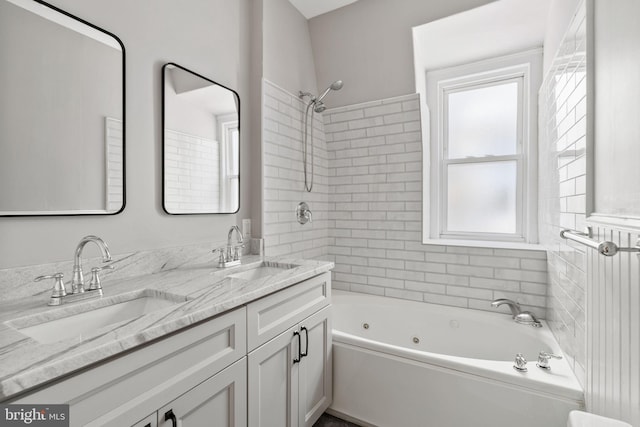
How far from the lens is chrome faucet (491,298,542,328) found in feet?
7.25

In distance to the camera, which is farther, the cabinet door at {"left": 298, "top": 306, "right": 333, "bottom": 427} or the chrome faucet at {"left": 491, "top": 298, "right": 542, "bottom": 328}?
the chrome faucet at {"left": 491, "top": 298, "right": 542, "bottom": 328}

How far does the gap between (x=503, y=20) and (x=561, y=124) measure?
1049 millimetres

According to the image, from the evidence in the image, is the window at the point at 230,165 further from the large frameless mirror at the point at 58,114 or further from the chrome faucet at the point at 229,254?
the large frameless mirror at the point at 58,114

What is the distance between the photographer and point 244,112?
2.24 m

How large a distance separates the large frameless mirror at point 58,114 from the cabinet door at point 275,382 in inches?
37.4

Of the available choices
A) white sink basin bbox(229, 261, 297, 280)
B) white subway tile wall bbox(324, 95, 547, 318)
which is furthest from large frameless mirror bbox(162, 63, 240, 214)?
white subway tile wall bbox(324, 95, 547, 318)

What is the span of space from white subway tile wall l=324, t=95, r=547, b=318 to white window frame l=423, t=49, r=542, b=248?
13 cm

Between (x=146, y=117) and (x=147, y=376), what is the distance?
48.1 inches

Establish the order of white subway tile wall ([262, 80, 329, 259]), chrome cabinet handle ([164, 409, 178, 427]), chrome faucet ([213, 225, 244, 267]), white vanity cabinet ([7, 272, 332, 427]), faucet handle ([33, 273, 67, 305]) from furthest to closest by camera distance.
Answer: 1. white subway tile wall ([262, 80, 329, 259])
2. chrome faucet ([213, 225, 244, 267])
3. faucet handle ([33, 273, 67, 305])
4. chrome cabinet handle ([164, 409, 178, 427])
5. white vanity cabinet ([7, 272, 332, 427])

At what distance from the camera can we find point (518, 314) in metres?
2.28

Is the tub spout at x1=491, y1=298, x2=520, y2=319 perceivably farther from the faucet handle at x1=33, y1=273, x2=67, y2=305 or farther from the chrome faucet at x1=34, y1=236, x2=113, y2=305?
the faucet handle at x1=33, y1=273, x2=67, y2=305

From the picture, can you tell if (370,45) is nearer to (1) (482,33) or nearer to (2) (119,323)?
(1) (482,33)

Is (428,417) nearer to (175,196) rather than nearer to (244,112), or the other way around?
(175,196)

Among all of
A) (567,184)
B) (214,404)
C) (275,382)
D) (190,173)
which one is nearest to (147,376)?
(214,404)
